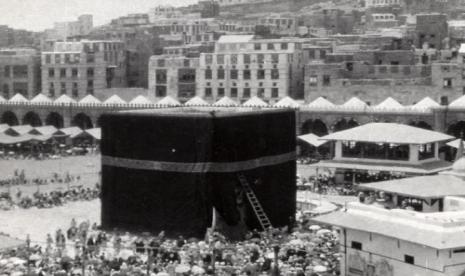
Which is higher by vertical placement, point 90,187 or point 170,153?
point 170,153

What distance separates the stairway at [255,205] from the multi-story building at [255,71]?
41314 mm

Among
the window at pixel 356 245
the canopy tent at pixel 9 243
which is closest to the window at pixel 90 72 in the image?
the canopy tent at pixel 9 243

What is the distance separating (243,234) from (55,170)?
25904mm

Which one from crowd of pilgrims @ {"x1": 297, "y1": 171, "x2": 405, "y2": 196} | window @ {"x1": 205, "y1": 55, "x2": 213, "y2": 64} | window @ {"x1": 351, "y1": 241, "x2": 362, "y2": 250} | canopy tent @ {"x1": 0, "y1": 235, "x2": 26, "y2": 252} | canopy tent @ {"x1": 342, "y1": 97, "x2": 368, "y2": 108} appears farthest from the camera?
window @ {"x1": 205, "y1": 55, "x2": 213, "y2": 64}

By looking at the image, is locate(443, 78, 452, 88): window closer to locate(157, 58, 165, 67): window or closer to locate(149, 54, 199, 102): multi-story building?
locate(149, 54, 199, 102): multi-story building

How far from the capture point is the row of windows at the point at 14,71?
96.4 metres

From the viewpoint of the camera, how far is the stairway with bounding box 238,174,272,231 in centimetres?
3834

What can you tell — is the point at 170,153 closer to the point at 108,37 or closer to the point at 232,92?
the point at 232,92

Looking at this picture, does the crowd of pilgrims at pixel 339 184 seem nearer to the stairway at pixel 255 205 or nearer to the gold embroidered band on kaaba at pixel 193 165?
the gold embroidered band on kaaba at pixel 193 165

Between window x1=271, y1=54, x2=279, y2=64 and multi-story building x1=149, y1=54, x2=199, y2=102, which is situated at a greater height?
window x1=271, y1=54, x2=279, y2=64

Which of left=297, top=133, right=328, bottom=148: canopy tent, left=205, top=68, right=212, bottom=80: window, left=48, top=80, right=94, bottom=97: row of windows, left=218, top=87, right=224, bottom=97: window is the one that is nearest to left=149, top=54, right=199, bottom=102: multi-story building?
left=205, top=68, right=212, bottom=80: window

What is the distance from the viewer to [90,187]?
2101 inches

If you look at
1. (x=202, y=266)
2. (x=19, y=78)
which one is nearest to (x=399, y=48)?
(x=19, y=78)

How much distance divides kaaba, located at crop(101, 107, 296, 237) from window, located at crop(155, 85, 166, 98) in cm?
4725
